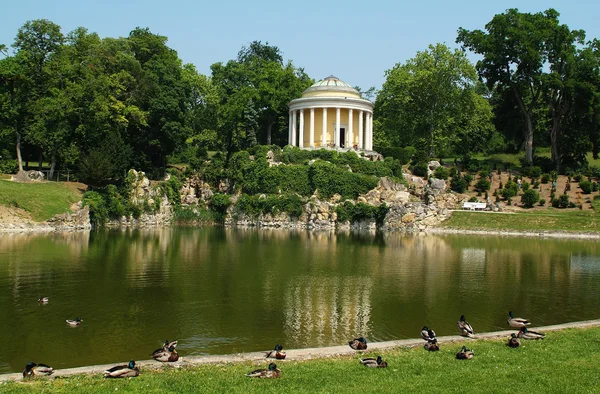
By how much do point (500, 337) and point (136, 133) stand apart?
164 ft

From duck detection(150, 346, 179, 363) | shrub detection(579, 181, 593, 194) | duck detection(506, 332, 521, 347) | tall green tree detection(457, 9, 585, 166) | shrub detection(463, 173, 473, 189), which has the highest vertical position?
tall green tree detection(457, 9, 585, 166)

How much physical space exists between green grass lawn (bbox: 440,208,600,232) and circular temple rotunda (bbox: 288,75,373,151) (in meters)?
15.9

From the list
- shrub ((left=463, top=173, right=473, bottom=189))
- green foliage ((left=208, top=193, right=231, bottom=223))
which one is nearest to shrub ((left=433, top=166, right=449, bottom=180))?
shrub ((left=463, top=173, right=473, bottom=189))

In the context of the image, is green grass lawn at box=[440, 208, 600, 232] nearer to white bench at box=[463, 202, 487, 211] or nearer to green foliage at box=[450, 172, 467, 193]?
white bench at box=[463, 202, 487, 211]

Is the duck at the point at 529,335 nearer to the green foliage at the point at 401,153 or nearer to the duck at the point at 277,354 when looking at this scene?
the duck at the point at 277,354

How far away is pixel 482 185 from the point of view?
5700 cm

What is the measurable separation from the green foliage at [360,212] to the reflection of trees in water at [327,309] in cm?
2850

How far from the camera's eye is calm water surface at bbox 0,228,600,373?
14.2m

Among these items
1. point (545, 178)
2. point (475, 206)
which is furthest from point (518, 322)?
point (545, 178)

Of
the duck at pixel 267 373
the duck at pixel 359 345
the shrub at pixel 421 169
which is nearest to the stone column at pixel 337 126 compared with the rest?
the shrub at pixel 421 169

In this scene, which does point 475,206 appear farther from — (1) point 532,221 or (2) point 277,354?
(2) point 277,354

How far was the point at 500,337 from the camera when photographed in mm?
13875

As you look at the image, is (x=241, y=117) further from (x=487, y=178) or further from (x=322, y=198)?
(x=487, y=178)

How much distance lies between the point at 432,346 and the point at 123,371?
6.42m
